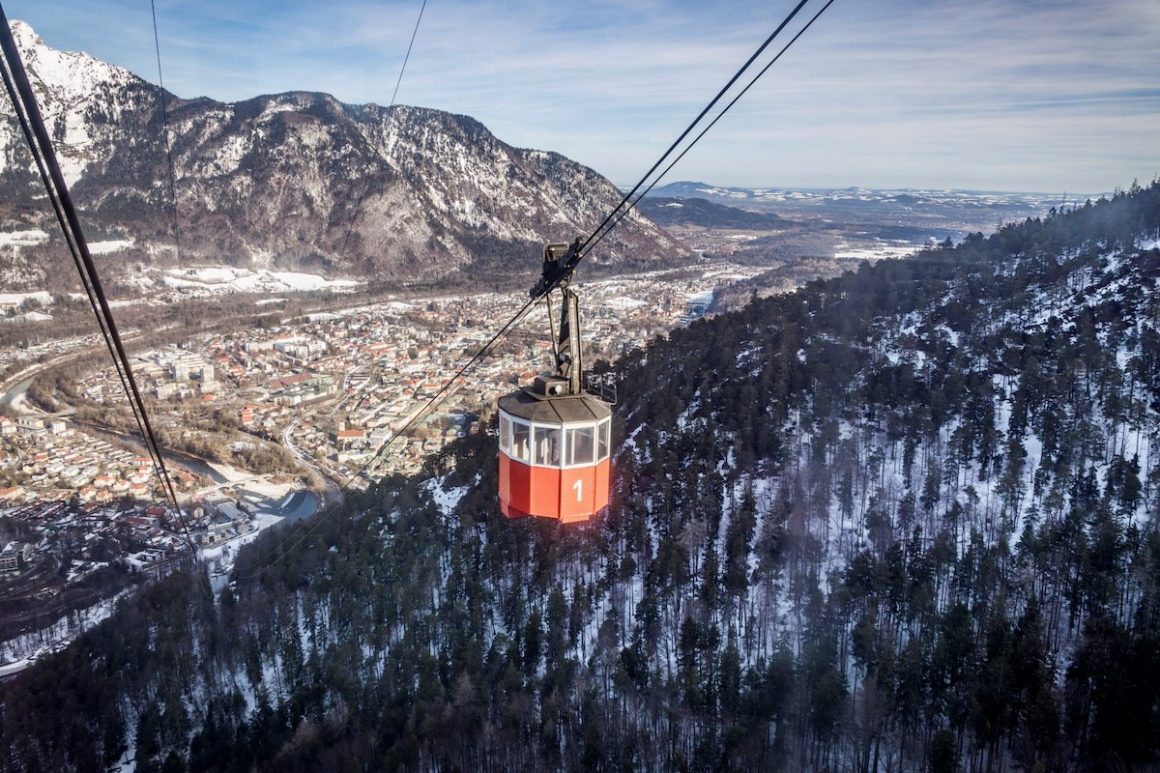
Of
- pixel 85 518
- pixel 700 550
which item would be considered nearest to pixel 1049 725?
pixel 700 550

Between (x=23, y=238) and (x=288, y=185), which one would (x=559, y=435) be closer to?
(x=23, y=238)

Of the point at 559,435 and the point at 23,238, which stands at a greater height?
the point at 23,238

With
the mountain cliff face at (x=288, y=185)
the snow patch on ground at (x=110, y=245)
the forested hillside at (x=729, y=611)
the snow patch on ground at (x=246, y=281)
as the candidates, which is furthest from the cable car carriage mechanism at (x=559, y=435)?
the snow patch on ground at (x=110, y=245)

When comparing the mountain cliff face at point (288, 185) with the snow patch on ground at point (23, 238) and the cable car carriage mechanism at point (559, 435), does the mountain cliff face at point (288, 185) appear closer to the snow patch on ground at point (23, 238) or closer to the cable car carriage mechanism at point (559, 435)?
the snow patch on ground at point (23, 238)

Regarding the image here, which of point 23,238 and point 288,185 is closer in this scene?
point 23,238

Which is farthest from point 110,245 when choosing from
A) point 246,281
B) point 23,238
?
point 246,281

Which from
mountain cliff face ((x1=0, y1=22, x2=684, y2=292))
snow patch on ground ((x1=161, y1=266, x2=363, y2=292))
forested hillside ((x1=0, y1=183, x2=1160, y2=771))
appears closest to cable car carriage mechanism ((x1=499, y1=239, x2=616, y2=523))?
forested hillside ((x1=0, y1=183, x2=1160, y2=771))
